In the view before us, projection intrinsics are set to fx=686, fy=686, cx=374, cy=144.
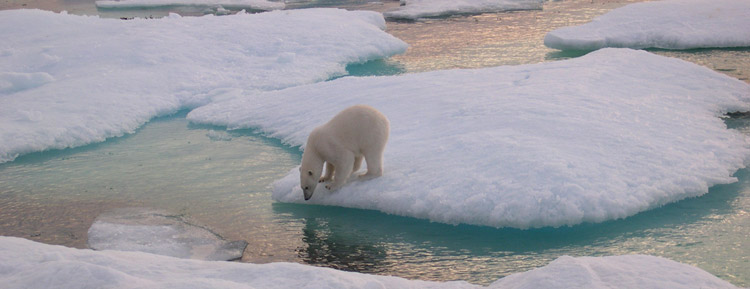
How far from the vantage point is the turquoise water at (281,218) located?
4496mm

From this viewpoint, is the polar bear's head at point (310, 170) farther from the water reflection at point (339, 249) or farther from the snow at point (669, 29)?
the snow at point (669, 29)

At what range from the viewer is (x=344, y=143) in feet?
17.1

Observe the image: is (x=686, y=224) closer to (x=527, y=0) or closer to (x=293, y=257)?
(x=293, y=257)

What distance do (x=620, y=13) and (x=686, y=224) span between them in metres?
8.87

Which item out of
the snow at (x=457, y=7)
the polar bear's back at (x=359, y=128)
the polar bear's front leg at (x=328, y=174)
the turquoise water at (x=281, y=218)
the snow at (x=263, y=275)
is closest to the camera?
the snow at (x=263, y=275)

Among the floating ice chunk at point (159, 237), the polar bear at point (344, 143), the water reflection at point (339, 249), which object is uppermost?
the polar bear at point (344, 143)

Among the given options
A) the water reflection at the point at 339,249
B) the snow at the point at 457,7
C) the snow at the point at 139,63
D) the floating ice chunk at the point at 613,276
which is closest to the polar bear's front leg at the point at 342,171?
the water reflection at the point at 339,249

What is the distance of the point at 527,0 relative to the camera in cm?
1869

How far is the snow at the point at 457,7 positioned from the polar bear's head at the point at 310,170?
12264 mm

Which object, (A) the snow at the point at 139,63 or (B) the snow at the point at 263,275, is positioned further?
(A) the snow at the point at 139,63

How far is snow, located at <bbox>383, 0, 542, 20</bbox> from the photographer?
680 inches

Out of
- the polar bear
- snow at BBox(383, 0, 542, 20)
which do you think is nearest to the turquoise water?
the polar bear

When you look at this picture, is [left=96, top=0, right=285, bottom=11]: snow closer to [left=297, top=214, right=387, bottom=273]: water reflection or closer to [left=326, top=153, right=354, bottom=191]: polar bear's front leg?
[left=326, top=153, right=354, bottom=191]: polar bear's front leg

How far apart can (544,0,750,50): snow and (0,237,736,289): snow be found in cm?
874
